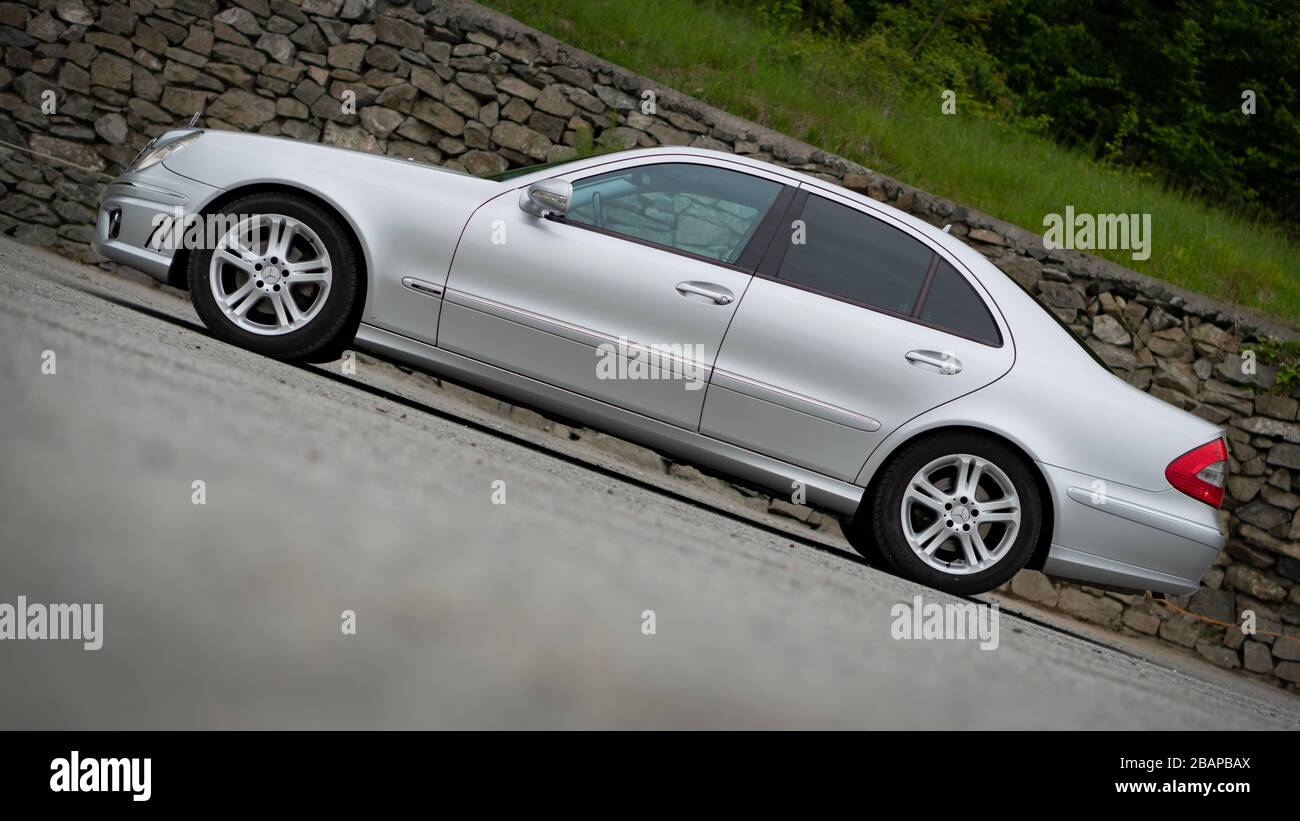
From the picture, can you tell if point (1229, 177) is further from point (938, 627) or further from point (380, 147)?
point (938, 627)

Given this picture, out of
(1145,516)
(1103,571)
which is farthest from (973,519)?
(1145,516)

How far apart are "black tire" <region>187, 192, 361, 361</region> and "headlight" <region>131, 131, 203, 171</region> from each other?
1.62 feet

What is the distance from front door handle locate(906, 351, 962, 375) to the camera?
16.1 feet

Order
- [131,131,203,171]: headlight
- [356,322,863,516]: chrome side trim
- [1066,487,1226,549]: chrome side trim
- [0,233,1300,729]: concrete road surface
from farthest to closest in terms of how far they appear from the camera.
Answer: [131,131,203,171]: headlight
[356,322,863,516]: chrome side trim
[1066,487,1226,549]: chrome side trim
[0,233,1300,729]: concrete road surface

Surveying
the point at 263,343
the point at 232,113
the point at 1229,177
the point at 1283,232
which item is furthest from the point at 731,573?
the point at 1229,177

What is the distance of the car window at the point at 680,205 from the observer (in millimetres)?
5062

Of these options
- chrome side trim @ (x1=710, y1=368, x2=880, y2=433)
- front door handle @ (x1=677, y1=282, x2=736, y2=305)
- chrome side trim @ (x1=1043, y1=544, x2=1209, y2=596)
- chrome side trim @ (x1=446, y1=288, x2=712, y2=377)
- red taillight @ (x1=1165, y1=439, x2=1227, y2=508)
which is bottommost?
chrome side trim @ (x1=1043, y1=544, x2=1209, y2=596)

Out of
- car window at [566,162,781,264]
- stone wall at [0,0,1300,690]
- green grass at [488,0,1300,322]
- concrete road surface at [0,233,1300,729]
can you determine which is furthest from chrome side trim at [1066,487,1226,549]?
green grass at [488,0,1300,322]

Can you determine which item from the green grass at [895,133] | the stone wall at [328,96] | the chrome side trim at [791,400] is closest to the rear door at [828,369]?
the chrome side trim at [791,400]

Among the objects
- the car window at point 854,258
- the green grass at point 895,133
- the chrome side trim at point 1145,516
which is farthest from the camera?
the green grass at point 895,133

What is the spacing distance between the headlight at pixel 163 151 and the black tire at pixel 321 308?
495mm

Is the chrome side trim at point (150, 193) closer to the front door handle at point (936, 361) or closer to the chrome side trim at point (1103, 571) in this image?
the front door handle at point (936, 361)

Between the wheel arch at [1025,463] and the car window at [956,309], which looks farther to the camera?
the car window at [956,309]

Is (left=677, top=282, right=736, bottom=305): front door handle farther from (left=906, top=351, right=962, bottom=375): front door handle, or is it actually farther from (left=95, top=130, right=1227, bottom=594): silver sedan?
(left=906, top=351, right=962, bottom=375): front door handle
